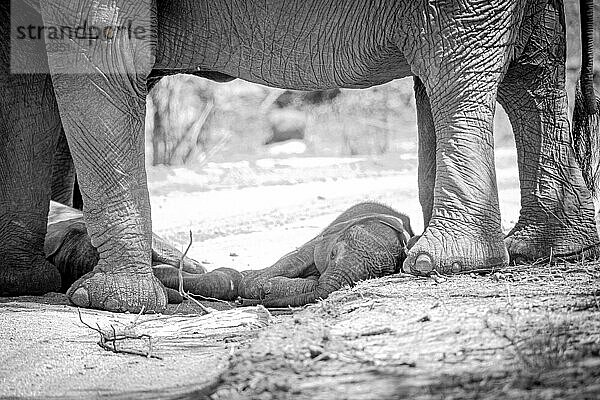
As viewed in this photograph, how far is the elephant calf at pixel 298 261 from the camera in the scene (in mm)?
5430

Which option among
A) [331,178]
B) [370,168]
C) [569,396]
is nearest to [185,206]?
[331,178]

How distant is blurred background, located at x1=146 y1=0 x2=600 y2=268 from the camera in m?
11.2

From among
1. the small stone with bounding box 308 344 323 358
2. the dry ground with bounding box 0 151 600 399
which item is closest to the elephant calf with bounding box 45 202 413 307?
the dry ground with bounding box 0 151 600 399

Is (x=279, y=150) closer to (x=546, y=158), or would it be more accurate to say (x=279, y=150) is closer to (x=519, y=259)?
(x=546, y=158)

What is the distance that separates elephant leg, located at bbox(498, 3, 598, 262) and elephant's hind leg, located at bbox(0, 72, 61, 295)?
2714 mm

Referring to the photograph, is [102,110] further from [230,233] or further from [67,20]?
[230,233]

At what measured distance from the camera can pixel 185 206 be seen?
11.8m

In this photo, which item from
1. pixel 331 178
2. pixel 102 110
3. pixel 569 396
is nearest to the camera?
pixel 569 396

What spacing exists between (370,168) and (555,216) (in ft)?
36.1

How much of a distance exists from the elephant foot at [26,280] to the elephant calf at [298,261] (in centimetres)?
18

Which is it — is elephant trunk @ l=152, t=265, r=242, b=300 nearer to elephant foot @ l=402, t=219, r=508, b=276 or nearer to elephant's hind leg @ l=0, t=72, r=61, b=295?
elephant's hind leg @ l=0, t=72, r=61, b=295

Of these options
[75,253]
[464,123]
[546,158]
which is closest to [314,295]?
[464,123]

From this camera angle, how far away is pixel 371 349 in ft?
10.7

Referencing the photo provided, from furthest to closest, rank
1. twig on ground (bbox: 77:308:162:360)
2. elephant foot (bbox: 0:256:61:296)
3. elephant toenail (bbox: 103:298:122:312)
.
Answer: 1. elephant foot (bbox: 0:256:61:296)
2. elephant toenail (bbox: 103:298:122:312)
3. twig on ground (bbox: 77:308:162:360)
